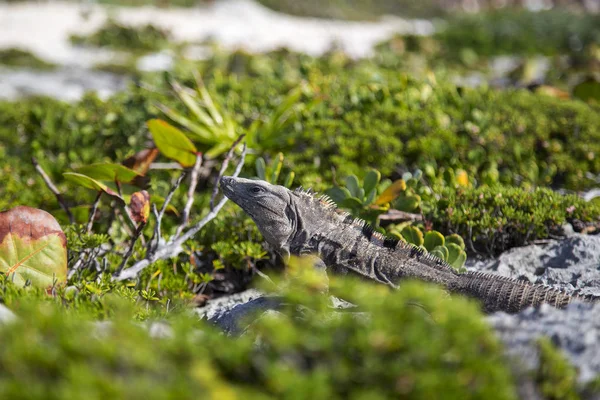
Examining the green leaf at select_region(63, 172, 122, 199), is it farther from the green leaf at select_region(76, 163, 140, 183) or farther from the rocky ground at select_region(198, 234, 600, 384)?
the rocky ground at select_region(198, 234, 600, 384)

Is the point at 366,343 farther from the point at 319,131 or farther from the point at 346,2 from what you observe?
the point at 346,2

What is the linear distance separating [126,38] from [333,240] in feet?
48.9

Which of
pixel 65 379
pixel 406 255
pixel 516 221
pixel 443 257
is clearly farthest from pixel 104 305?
pixel 516 221

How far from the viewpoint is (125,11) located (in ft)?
67.6

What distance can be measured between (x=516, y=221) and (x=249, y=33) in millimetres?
16324

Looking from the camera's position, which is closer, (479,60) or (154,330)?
(154,330)

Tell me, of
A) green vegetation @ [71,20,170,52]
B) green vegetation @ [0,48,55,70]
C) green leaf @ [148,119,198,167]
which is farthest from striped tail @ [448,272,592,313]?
→ green vegetation @ [71,20,170,52]

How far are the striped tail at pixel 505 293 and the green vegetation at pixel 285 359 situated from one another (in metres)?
1.17

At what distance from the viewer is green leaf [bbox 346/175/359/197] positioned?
3.78 metres

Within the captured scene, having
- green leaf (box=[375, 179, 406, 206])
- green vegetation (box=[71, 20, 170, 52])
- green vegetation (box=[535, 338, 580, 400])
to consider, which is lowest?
green vegetation (box=[71, 20, 170, 52])

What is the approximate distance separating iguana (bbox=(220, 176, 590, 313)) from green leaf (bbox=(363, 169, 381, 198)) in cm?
63

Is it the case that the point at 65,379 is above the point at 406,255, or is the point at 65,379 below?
above

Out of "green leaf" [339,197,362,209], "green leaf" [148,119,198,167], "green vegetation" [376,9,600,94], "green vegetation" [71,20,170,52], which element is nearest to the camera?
"green leaf" [339,197,362,209]

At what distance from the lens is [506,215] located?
12.4 ft
